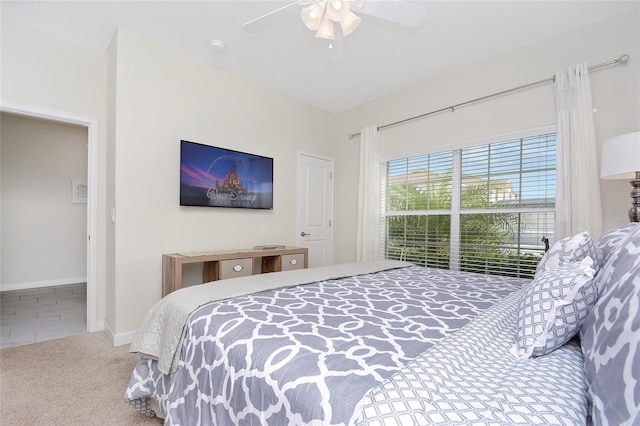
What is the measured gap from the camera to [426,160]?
3.53 meters

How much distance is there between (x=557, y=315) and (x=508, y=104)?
2.64m

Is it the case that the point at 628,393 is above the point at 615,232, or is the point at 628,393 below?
below

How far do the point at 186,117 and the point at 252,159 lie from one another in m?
0.82

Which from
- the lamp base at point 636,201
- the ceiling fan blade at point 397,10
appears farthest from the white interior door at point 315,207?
the lamp base at point 636,201

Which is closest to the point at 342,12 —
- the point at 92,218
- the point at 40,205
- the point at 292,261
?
the point at 292,261

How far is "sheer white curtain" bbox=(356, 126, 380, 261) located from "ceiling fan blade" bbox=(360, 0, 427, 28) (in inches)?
78.2

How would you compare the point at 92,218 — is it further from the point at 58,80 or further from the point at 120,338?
the point at 58,80

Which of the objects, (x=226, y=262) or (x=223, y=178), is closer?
(x=226, y=262)

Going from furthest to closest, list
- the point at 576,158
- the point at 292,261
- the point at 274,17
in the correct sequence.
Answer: the point at 292,261 → the point at 576,158 → the point at 274,17

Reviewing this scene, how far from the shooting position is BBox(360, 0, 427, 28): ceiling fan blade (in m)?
1.81

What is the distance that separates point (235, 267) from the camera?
9.59 ft

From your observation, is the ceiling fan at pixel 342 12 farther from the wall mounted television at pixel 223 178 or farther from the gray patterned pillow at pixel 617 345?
the gray patterned pillow at pixel 617 345

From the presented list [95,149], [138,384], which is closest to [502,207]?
[138,384]

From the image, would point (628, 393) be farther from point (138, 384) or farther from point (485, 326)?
point (138, 384)
